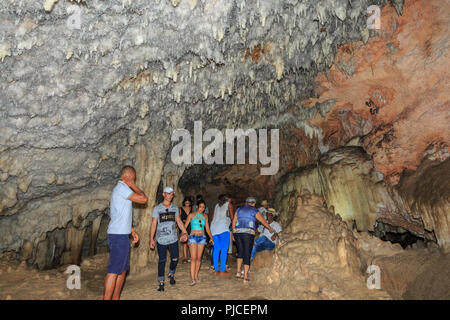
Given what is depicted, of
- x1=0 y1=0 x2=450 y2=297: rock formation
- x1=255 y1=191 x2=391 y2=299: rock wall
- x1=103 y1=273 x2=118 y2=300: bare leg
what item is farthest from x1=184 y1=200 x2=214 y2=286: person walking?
x1=0 y1=0 x2=450 y2=297: rock formation

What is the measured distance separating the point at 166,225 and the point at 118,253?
1.24m

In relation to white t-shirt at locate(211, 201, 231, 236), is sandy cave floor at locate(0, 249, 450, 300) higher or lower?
lower

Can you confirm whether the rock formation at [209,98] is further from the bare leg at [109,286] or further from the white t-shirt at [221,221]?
the bare leg at [109,286]

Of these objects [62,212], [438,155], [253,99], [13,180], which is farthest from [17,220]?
[438,155]

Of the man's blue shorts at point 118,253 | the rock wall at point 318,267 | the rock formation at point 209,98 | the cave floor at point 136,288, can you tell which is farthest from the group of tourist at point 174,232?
the rock formation at point 209,98

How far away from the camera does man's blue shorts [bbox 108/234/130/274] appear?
3.47m

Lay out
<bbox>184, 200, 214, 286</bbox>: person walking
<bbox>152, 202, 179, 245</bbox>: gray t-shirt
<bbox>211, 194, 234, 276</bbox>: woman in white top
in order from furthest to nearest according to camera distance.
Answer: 1. <bbox>211, 194, 234, 276</bbox>: woman in white top
2. <bbox>184, 200, 214, 286</bbox>: person walking
3. <bbox>152, 202, 179, 245</bbox>: gray t-shirt

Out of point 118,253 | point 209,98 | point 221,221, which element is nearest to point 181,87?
point 209,98

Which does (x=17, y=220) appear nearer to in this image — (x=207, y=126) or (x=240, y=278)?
(x=207, y=126)

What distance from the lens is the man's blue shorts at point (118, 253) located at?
3467 millimetres

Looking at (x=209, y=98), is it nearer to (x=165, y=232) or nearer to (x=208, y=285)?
(x=165, y=232)

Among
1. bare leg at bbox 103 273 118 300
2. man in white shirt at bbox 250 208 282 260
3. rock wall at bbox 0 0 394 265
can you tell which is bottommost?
bare leg at bbox 103 273 118 300

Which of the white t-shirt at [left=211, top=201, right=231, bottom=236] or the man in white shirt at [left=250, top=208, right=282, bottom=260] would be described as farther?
the man in white shirt at [left=250, top=208, right=282, bottom=260]

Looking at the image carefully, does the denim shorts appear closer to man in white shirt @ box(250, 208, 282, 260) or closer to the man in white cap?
the man in white cap
